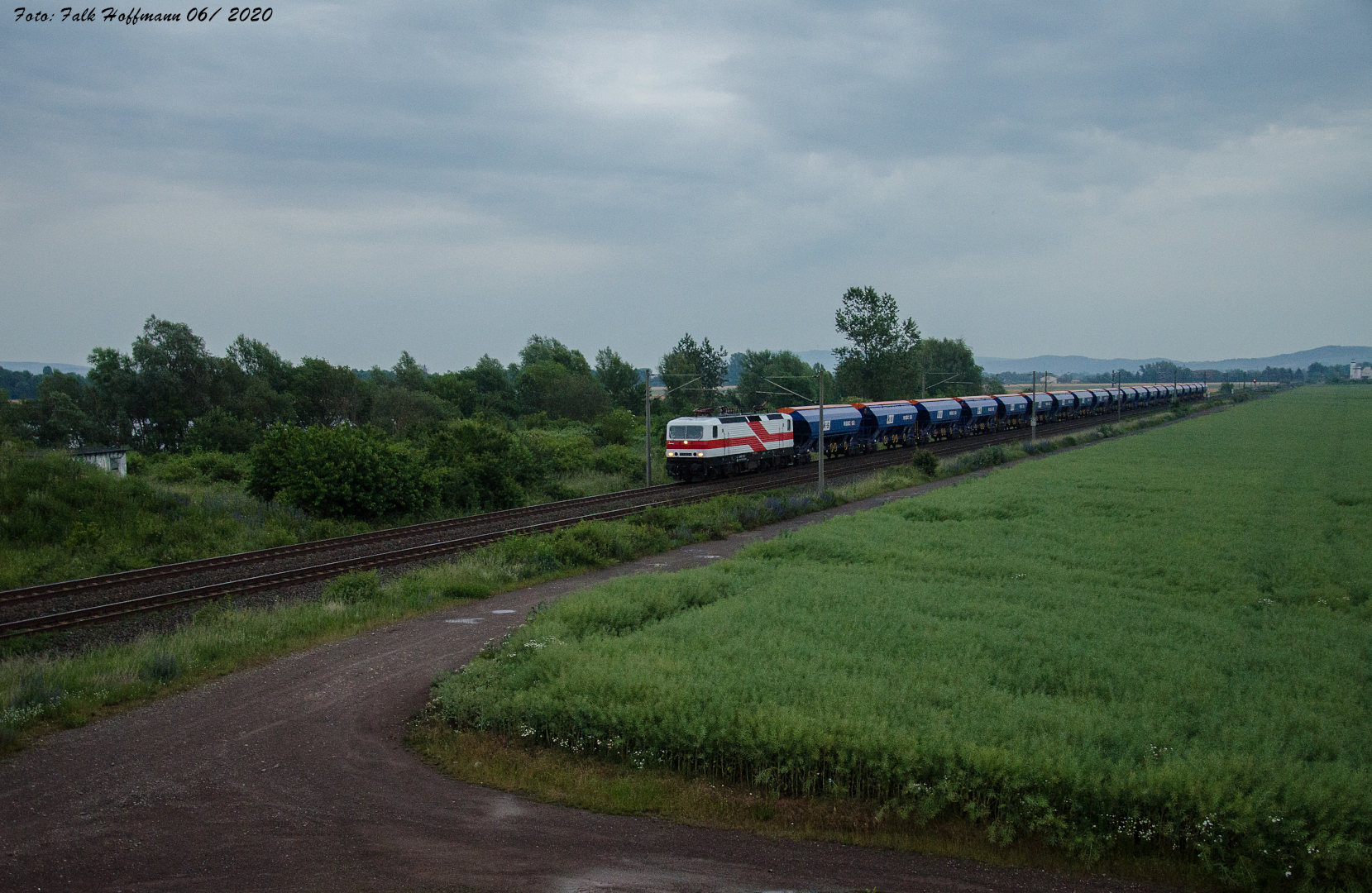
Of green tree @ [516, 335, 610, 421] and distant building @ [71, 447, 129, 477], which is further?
green tree @ [516, 335, 610, 421]

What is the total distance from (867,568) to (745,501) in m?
12.2

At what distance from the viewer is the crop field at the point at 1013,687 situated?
8.80 meters

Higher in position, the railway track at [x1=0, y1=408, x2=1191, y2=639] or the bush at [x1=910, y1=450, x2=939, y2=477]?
the bush at [x1=910, y1=450, x2=939, y2=477]

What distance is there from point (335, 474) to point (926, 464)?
30.2 meters

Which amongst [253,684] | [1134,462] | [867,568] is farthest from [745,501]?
[1134,462]

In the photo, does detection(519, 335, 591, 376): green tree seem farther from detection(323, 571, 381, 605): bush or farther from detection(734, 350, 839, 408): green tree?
detection(323, 571, 381, 605): bush

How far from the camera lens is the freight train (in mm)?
42594

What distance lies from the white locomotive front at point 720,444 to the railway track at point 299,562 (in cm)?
207

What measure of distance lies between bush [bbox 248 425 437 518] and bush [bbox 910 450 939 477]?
26735 millimetres

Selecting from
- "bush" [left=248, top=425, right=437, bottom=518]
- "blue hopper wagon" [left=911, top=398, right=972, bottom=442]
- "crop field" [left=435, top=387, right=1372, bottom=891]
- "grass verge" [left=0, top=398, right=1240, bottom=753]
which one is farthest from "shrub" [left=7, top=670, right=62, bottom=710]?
"blue hopper wagon" [left=911, top=398, right=972, bottom=442]

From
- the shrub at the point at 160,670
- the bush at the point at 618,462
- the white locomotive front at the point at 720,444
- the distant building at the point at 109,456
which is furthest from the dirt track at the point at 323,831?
the bush at the point at 618,462

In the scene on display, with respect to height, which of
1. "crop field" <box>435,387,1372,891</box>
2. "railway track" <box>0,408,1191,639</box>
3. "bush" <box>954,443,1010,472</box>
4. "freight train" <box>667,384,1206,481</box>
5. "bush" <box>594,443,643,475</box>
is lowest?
"crop field" <box>435,387,1372,891</box>

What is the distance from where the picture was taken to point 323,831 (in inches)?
352

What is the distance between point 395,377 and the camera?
329 ft
